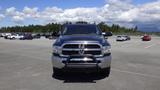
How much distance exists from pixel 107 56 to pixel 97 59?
461 mm

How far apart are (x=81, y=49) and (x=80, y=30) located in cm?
226

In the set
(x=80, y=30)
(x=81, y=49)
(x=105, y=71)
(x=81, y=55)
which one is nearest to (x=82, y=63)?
(x=81, y=55)

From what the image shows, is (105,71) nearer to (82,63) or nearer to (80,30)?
(82,63)

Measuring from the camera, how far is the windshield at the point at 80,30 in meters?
10.9

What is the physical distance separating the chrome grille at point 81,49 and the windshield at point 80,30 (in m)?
1.85

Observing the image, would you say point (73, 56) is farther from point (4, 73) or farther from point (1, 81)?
point (4, 73)

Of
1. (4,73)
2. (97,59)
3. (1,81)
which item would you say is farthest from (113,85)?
(4,73)

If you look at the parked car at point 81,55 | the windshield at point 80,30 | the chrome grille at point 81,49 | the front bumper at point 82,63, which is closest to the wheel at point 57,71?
the parked car at point 81,55

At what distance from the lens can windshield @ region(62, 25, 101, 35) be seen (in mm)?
10859

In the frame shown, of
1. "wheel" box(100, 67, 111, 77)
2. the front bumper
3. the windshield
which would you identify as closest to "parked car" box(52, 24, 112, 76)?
the front bumper

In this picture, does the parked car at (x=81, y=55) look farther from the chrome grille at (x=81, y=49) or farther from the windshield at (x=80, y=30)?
the windshield at (x=80, y=30)

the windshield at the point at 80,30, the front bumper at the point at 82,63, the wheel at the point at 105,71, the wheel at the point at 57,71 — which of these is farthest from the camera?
the windshield at the point at 80,30

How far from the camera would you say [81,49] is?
29.2 feet

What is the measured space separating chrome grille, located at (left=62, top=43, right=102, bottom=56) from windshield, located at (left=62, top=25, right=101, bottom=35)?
1.85 metres
